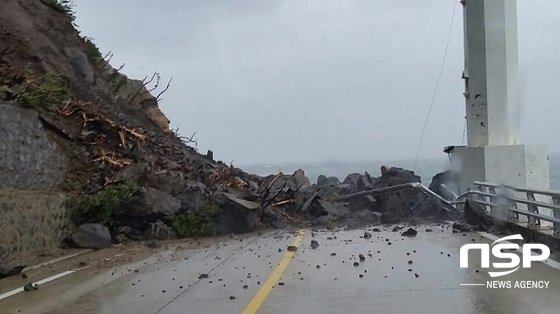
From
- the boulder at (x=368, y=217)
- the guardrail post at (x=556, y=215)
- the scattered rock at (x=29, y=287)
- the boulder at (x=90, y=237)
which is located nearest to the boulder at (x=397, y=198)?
the boulder at (x=368, y=217)

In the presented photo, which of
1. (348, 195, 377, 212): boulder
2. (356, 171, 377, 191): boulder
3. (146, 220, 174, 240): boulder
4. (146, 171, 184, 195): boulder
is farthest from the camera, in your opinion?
(356, 171, 377, 191): boulder

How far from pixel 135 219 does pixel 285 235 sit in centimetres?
376

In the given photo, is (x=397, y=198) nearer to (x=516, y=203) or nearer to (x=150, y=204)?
(x=516, y=203)

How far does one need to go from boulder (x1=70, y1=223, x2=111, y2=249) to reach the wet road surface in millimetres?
2462

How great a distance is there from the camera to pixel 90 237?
657 inches

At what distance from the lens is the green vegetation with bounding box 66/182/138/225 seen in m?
17.5

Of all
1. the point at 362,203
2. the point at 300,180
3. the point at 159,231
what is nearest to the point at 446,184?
the point at 362,203

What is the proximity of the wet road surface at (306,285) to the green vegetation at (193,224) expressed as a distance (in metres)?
3.56

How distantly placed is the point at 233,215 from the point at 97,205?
3.77 metres

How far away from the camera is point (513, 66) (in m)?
19.1

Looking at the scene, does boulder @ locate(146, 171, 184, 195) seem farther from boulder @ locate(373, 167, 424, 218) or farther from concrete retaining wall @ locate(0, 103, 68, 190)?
boulder @ locate(373, 167, 424, 218)

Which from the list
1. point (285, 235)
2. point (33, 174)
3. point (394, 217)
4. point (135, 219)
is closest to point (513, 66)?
point (394, 217)

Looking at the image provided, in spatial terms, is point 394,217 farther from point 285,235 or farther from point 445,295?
point 445,295

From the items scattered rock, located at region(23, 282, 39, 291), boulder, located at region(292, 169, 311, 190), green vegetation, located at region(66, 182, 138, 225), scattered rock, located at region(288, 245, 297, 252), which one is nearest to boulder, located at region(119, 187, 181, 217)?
green vegetation, located at region(66, 182, 138, 225)
